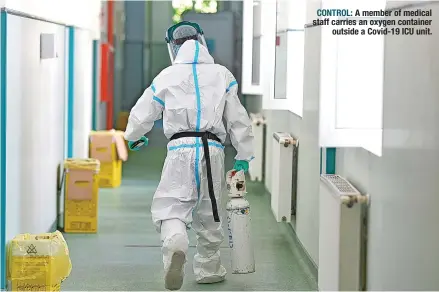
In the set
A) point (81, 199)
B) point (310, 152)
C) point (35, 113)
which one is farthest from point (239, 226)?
point (81, 199)

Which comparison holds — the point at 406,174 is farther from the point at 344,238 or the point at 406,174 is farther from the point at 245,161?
the point at 245,161

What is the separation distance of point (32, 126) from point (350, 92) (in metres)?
2.05

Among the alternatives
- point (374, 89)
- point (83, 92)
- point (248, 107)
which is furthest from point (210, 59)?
point (248, 107)

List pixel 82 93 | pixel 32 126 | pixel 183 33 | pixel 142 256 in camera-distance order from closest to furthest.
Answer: pixel 183 33 < pixel 32 126 < pixel 142 256 < pixel 82 93

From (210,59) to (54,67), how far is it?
1.77m

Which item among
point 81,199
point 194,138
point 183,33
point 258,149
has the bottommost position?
point 81,199

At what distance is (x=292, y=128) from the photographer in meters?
6.15

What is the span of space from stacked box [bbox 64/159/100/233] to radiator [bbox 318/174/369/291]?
268 centimetres

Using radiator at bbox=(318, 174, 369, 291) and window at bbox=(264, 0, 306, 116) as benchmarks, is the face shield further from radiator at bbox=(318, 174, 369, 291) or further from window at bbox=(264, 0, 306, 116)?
radiator at bbox=(318, 174, 369, 291)

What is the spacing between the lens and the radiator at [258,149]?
8.54 meters

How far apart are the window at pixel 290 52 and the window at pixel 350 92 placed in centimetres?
197

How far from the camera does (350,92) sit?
370cm

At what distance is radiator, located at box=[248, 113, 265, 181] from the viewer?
8.54 metres

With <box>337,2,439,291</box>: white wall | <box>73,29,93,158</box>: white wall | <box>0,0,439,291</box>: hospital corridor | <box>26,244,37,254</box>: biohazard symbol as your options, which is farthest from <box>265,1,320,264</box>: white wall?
<box>73,29,93,158</box>: white wall
